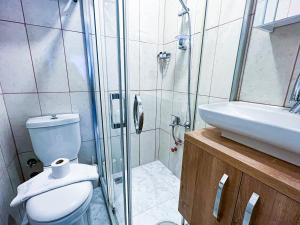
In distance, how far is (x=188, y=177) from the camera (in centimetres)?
79

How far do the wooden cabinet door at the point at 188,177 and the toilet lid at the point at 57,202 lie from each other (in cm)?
62

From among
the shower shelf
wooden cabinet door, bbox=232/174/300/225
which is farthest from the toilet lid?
the shower shelf

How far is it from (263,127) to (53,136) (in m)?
1.36

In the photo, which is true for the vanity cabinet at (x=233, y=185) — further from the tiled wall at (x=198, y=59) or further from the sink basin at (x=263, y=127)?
the tiled wall at (x=198, y=59)

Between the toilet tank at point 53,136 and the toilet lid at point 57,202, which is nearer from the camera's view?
the toilet lid at point 57,202

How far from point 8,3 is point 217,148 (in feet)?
5.40

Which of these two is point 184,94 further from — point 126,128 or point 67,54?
point 67,54

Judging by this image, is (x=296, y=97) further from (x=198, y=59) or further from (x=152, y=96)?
(x=152, y=96)

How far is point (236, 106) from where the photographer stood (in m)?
0.84

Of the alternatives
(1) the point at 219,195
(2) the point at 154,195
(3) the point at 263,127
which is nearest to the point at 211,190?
(1) the point at 219,195

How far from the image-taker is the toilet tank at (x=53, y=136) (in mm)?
1118

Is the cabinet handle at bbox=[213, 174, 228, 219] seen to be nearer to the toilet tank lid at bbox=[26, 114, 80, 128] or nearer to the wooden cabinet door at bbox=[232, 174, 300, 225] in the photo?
the wooden cabinet door at bbox=[232, 174, 300, 225]

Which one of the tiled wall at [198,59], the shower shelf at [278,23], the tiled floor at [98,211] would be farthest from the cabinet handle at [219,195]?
the tiled floor at [98,211]

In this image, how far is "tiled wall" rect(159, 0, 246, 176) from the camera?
98cm
